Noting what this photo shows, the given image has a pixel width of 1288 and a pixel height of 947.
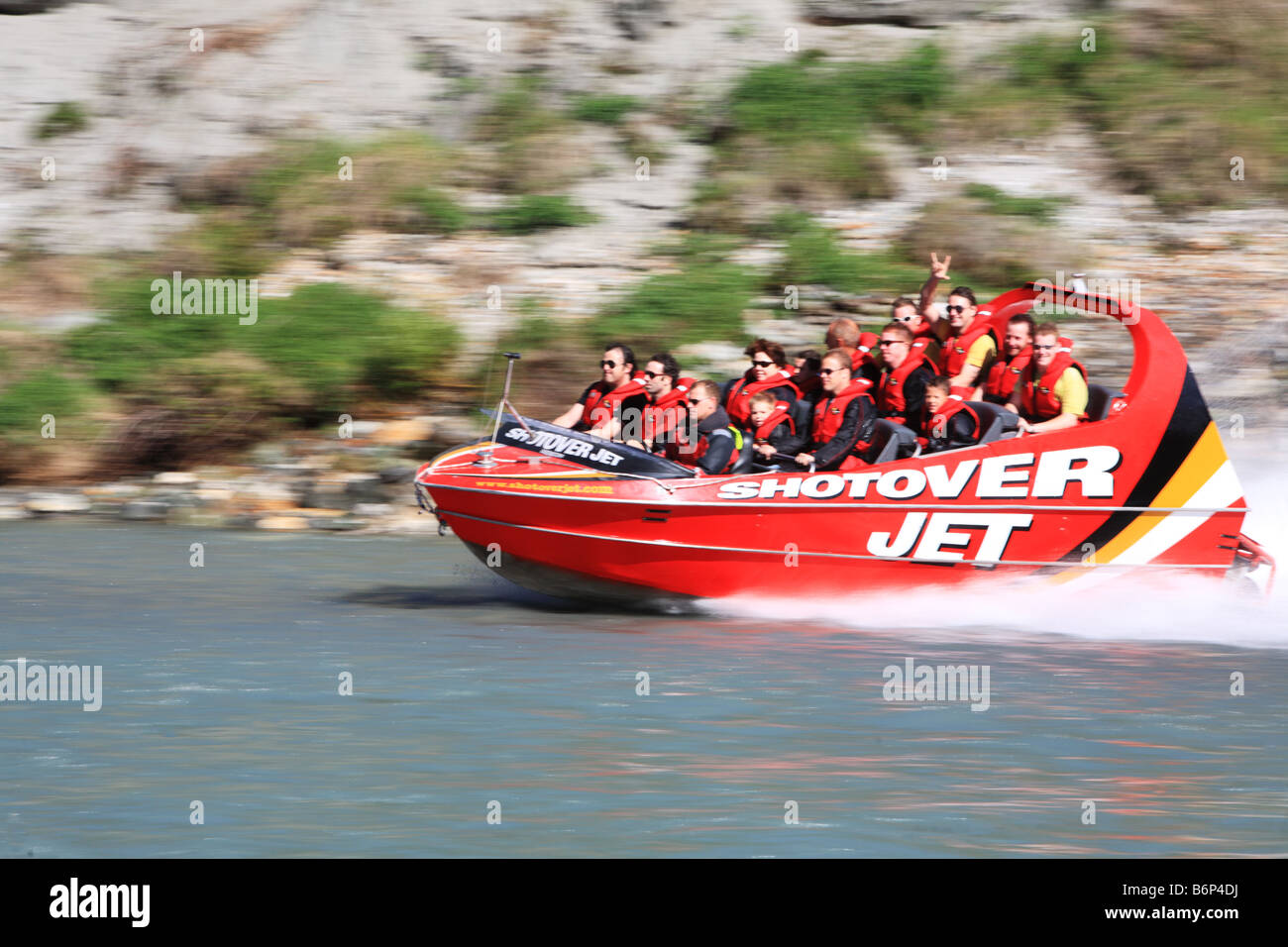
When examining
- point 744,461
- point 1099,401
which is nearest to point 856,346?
point 744,461

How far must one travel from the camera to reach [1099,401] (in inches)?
429

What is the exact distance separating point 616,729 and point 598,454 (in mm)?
3148

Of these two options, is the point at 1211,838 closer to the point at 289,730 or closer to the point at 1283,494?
the point at 289,730

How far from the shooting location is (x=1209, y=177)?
21.3 metres

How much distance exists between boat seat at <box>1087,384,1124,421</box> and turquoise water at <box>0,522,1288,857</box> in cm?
117

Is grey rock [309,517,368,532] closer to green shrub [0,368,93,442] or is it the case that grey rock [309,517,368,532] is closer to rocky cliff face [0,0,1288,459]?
green shrub [0,368,93,442]

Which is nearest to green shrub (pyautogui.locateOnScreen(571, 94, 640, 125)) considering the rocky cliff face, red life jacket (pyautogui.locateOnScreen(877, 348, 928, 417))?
the rocky cliff face

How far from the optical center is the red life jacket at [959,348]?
37.4 ft

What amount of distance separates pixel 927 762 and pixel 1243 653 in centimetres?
353

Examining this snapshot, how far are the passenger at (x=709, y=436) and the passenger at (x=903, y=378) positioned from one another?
99 centimetres

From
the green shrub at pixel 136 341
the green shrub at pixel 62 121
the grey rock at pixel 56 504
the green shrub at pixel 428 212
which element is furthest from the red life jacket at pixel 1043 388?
the green shrub at pixel 62 121

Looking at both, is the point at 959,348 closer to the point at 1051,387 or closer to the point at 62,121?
the point at 1051,387

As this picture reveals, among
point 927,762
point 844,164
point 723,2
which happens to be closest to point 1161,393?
point 927,762

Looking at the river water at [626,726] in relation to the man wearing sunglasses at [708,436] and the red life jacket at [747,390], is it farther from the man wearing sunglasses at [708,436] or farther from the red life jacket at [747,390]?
the red life jacket at [747,390]
